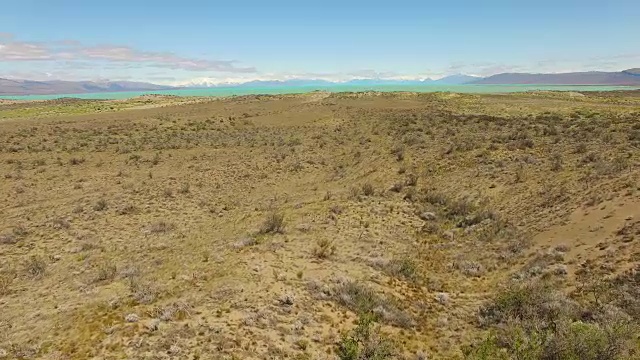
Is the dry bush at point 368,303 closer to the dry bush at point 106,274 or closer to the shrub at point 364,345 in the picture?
the shrub at point 364,345

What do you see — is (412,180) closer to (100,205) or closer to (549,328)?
(549,328)

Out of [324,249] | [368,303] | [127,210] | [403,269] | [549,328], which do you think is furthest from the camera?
[127,210]

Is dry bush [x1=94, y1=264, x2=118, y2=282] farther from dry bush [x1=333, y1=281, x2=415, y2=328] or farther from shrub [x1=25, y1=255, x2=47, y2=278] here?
dry bush [x1=333, y1=281, x2=415, y2=328]

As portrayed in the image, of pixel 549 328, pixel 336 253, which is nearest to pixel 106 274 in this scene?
pixel 336 253

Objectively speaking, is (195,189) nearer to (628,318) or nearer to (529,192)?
(529,192)

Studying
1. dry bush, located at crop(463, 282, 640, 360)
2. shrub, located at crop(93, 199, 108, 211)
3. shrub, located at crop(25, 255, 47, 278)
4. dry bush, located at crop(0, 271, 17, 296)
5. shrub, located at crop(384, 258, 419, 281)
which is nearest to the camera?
dry bush, located at crop(463, 282, 640, 360)

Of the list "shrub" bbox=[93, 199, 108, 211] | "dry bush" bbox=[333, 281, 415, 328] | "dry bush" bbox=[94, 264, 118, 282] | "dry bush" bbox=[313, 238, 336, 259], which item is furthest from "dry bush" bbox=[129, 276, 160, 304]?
"shrub" bbox=[93, 199, 108, 211]

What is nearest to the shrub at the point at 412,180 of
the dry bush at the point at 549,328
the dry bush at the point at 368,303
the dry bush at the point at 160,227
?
the dry bush at the point at 549,328

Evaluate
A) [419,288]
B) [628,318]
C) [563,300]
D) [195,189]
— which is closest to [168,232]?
[195,189]

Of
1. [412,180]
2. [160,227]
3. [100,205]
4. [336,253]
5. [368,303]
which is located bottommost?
[368,303]
